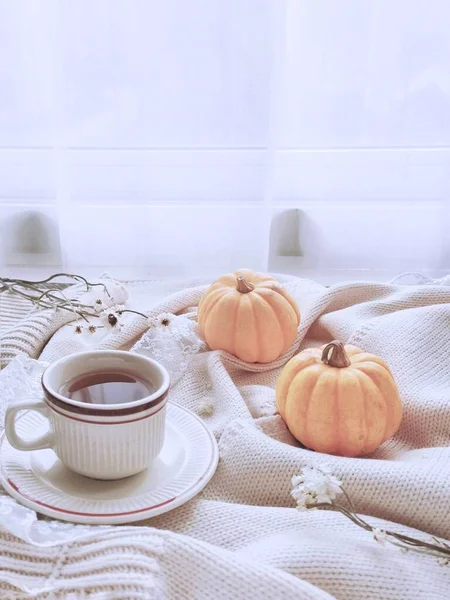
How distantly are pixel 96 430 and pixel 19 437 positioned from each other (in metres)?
0.08

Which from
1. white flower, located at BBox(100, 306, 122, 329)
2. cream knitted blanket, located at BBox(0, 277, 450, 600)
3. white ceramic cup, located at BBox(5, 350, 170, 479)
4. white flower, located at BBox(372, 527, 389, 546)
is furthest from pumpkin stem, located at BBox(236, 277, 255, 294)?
white flower, located at BBox(372, 527, 389, 546)

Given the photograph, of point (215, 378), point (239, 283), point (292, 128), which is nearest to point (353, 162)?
point (292, 128)

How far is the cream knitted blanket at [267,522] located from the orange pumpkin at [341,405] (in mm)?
32

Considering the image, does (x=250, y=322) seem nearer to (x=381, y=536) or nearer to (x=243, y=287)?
(x=243, y=287)

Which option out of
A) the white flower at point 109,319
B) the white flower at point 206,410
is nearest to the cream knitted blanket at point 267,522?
the white flower at point 206,410

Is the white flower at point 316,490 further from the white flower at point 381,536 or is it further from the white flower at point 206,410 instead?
the white flower at point 206,410

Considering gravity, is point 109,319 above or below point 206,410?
above

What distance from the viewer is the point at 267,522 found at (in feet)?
1.74

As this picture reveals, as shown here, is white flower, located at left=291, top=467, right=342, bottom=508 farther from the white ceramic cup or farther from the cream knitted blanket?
the white ceramic cup

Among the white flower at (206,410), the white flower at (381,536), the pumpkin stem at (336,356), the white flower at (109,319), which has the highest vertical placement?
the white flower at (109,319)

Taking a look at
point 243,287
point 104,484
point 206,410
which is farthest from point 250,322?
point 104,484

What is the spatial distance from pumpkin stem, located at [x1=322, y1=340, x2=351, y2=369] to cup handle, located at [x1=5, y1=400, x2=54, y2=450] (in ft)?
1.02

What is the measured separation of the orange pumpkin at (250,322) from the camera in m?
0.85

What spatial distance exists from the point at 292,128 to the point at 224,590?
115 cm
